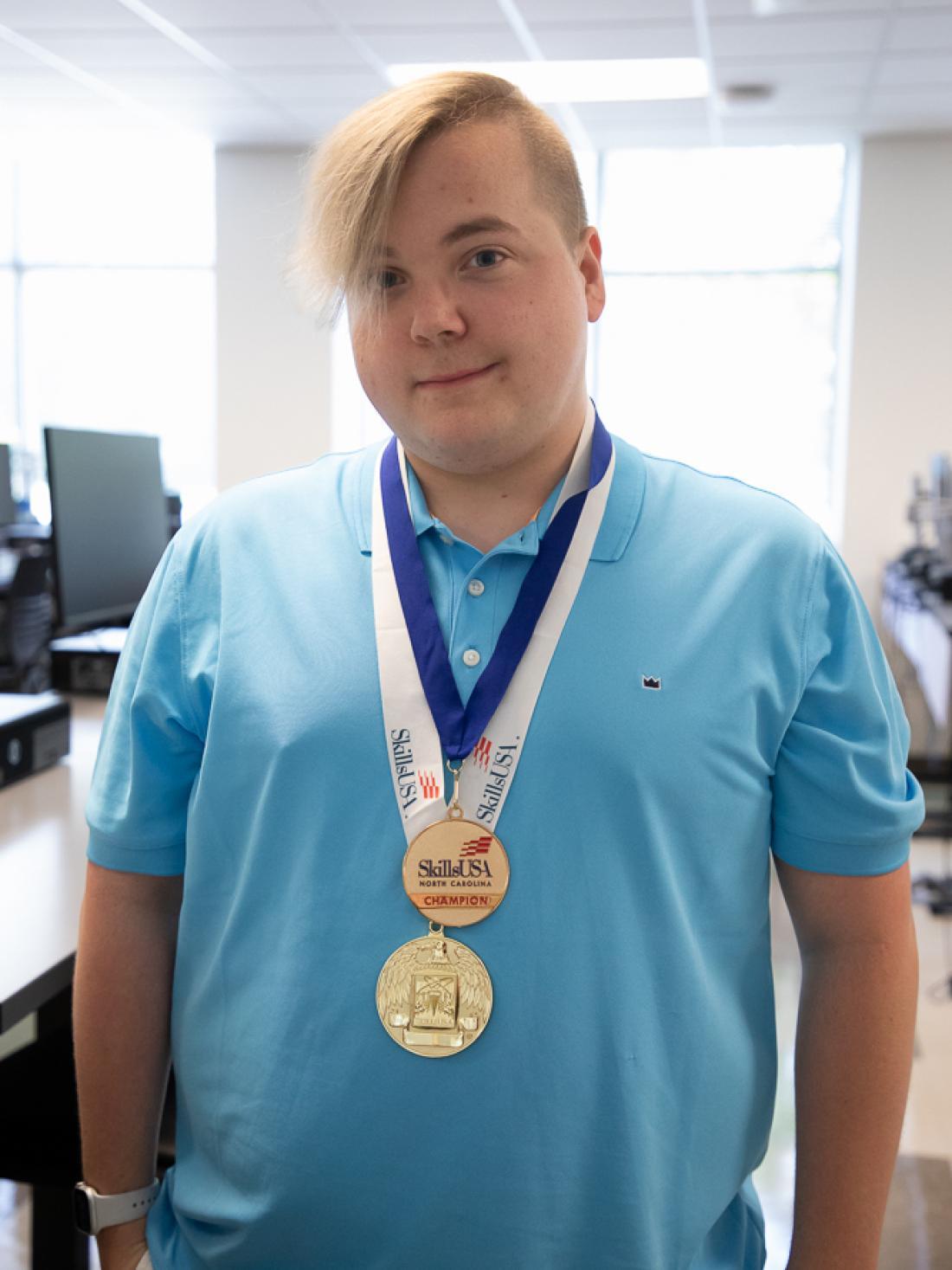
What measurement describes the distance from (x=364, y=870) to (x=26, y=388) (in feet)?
25.0

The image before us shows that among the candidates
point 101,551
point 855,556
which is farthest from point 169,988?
point 855,556

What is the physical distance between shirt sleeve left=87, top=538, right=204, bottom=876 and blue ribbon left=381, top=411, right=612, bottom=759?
0.21 metres

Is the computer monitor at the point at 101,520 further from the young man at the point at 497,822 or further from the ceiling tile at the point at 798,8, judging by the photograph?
the ceiling tile at the point at 798,8

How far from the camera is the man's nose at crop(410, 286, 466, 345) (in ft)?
3.13

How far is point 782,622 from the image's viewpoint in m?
0.98

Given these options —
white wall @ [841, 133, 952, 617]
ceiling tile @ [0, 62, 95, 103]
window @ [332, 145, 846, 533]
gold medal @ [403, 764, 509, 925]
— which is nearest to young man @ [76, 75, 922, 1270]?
gold medal @ [403, 764, 509, 925]

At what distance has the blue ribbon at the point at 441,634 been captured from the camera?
99cm

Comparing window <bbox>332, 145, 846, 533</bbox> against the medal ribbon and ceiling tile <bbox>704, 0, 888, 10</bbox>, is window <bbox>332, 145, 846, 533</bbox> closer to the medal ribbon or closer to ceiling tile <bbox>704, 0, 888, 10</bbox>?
ceiling tile <bbox>704, 0, 888, 10</bbox>

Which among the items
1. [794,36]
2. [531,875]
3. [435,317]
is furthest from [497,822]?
[794,36]

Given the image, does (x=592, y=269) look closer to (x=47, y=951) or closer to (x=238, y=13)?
(x=47, y=951)

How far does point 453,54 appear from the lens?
481cm

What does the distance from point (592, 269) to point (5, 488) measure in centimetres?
363

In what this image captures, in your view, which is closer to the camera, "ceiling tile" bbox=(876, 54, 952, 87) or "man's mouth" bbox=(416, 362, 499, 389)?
"man's mouth" bbox=(416, 362, 499, 389)

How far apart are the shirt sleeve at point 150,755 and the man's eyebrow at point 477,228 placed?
0.38 metres
